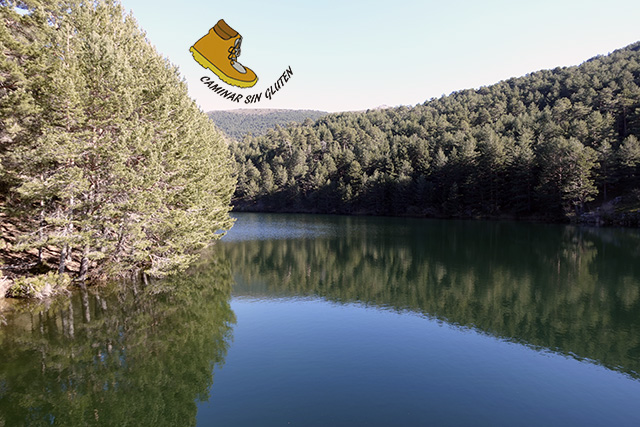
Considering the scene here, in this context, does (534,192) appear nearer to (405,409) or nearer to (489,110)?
(489,110)

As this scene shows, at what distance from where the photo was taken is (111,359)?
52.0 feet

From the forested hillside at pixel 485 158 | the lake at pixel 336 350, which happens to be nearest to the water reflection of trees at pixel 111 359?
the lake at pixel 336 350

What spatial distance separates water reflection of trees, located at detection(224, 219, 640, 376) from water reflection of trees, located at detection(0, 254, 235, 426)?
27.2ft

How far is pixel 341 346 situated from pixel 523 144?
3412 inches

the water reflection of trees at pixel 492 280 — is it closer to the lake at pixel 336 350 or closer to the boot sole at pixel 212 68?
the lake at pixel 336 350

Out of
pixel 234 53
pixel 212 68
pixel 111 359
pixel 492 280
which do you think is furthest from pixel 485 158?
pixel 111 359

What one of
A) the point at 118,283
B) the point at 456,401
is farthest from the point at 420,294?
the point at 118,283

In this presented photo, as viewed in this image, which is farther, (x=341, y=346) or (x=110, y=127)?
(x=110, y=127)

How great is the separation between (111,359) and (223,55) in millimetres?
13079

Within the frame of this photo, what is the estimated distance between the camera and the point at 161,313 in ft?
73.3

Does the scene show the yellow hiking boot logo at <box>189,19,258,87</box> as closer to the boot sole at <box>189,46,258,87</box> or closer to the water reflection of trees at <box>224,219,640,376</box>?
the boot sole at <box>189,46,258,87</box>

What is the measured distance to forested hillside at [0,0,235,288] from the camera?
19.9 metres

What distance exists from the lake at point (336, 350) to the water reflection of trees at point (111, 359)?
7cm

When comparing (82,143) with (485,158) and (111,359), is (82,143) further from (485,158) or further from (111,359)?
(485,158)
